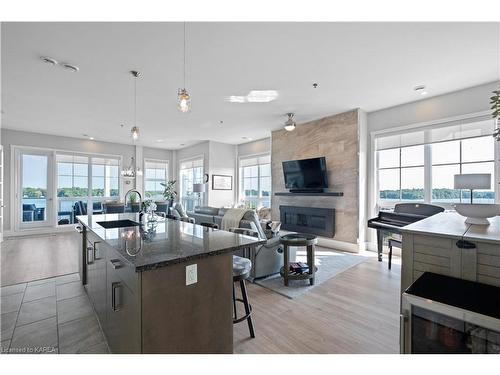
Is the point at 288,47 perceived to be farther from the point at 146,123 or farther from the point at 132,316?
the point at 146,123

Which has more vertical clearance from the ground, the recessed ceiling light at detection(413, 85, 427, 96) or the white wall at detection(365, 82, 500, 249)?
the recessed ceiling light at detection(413, 85, 427, 96)

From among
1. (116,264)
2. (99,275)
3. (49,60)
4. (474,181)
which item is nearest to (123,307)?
(116,264)

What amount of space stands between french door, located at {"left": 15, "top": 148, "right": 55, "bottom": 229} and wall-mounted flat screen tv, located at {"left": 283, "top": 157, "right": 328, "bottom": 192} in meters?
6.68

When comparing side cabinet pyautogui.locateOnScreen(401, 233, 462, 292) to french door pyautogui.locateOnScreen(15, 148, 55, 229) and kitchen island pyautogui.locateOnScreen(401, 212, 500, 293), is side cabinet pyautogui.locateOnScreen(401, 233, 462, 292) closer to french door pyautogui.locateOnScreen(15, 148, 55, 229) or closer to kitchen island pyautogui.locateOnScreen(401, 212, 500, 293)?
kitchen island pyautogui.locateOnScreen(401, 212, 500, 293)

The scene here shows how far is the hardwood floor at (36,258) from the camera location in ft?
11.4

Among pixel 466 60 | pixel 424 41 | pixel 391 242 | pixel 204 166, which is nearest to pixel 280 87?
pixel 424 41

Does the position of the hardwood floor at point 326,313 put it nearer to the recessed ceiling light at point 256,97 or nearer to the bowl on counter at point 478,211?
the bowl on counter at point 478,211

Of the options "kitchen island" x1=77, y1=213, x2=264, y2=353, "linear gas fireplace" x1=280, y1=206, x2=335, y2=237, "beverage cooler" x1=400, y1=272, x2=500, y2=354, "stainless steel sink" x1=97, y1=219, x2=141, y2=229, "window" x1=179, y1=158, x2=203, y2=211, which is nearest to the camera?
"beverage cooler" x1=400, y1=272, x2=500, y2=354

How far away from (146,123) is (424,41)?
213 inches

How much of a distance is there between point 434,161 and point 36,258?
24.0 ft

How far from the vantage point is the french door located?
641 centimetres

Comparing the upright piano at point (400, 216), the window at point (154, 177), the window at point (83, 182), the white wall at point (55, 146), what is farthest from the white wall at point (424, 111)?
the window at point (83, 182)

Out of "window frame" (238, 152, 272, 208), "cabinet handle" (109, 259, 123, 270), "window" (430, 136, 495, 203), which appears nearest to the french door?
"window frame" (238, 152, 272, 208)
